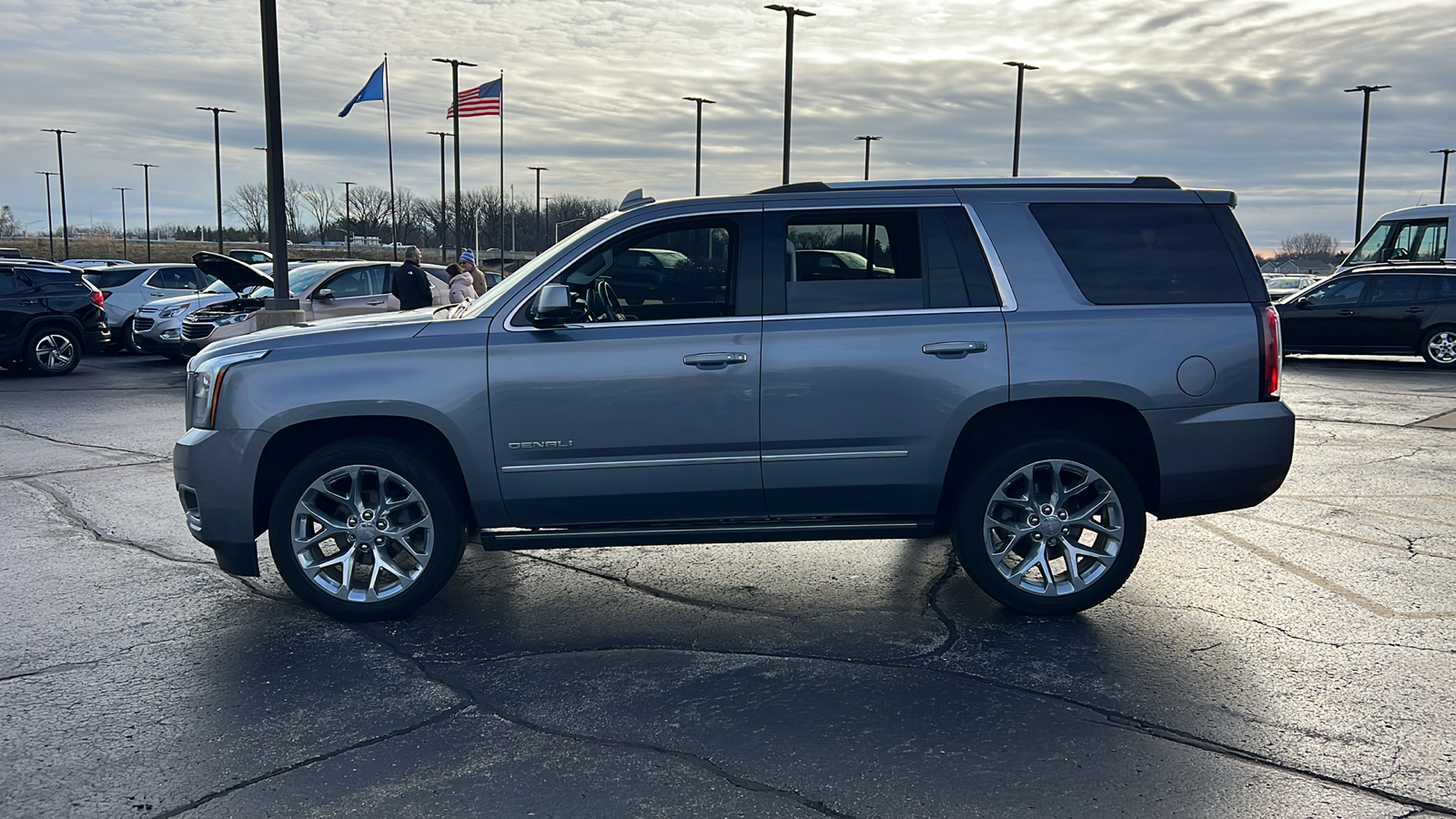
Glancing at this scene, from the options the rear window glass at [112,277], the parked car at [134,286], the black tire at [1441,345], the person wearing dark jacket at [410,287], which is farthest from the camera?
the rear window glass at [112,277]

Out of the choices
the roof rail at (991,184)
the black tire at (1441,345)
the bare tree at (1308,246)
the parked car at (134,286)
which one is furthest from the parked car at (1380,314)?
the bare tree at (1308,246)

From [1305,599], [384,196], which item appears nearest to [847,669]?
[1305,599]

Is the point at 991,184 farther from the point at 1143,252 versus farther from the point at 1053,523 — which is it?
the point at 1053,523

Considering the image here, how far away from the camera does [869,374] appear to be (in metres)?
4.97

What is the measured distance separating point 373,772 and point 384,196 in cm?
10952

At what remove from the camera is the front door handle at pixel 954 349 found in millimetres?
4992

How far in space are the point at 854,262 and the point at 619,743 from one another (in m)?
2.49

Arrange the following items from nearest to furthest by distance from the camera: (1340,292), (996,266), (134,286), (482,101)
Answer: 1. (996,266)
2. (1340,292)
3. (134,286)
4. (482,101)

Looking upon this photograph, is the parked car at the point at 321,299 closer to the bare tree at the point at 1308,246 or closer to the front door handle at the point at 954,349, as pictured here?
the front door handle at the point at 954,349

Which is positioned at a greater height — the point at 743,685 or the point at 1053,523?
the point at 1053,523

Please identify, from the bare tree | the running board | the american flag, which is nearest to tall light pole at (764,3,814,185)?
the american flag

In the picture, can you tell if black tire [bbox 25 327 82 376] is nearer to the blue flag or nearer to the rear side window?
the blue flag

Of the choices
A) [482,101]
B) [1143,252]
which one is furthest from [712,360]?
[482,101]

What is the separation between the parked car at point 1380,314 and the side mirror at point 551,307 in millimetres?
17285
